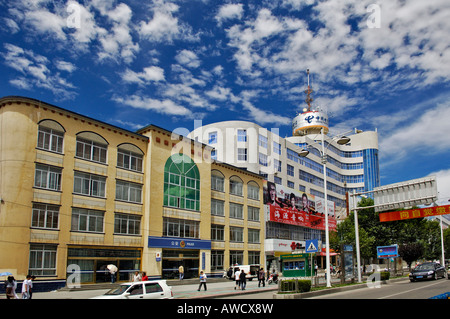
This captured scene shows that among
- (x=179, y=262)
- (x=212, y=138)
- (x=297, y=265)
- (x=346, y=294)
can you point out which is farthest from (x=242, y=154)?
(x=346, y=294)

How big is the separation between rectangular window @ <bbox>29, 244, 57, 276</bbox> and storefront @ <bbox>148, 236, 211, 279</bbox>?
8.92m

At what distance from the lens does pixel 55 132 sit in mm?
31281

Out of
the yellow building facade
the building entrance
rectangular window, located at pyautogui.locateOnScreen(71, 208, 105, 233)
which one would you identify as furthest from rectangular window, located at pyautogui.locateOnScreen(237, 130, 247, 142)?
rectangular window, located at pyautogui.locateOnScreen(71, 208, 105, 233)

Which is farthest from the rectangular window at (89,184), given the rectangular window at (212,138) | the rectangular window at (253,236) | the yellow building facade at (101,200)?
the rectangular window at (212,138)

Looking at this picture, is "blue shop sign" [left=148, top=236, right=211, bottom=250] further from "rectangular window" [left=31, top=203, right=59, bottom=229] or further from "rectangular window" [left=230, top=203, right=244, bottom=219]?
"rectangular window" [left=31, top=203, right=59, bottom=229]

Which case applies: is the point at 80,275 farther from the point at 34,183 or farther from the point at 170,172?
the point at 170,172

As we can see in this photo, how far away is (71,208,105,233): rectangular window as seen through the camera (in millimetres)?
31438

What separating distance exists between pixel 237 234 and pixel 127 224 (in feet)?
58.0

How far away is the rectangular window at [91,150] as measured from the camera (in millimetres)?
32812

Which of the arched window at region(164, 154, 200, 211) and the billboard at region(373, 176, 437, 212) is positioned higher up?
the arched window at region(164, 154, 200, 211)
